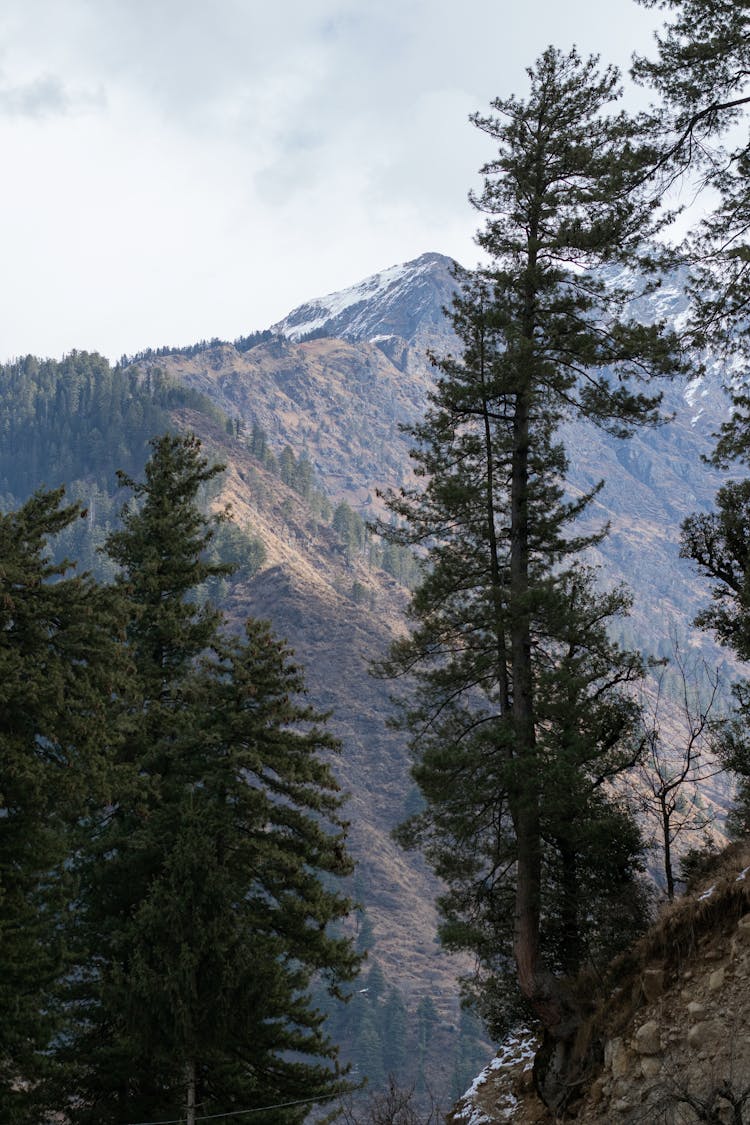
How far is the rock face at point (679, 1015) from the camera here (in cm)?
788

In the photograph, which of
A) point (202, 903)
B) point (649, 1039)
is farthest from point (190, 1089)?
point (649, 1039)

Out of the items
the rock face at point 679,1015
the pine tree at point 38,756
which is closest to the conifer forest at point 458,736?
the pine tree at point 38,756

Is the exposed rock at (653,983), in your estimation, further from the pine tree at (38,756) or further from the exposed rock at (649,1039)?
the pine tree at (38,756)

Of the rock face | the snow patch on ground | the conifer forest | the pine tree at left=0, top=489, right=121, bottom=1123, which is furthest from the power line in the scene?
the rock face

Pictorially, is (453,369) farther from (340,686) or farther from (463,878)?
(340,686)

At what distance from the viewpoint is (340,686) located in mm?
166500

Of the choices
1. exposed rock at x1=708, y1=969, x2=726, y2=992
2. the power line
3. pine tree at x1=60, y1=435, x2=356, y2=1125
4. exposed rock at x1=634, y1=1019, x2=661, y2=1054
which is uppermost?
pine tree at x1=60, y1=435, x2=356, y2=1125

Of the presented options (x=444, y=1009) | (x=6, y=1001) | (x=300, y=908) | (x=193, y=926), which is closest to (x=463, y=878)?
(x=300, y=908)

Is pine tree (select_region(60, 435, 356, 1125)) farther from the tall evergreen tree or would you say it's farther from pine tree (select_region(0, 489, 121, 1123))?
the tall evergreen tree

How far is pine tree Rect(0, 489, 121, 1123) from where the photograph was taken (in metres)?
14.3

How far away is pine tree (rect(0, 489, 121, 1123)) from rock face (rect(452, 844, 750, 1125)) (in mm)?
7605

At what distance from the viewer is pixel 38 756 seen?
15711mm

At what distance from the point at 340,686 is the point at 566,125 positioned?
6038 inches

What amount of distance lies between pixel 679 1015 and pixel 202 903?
861cm
